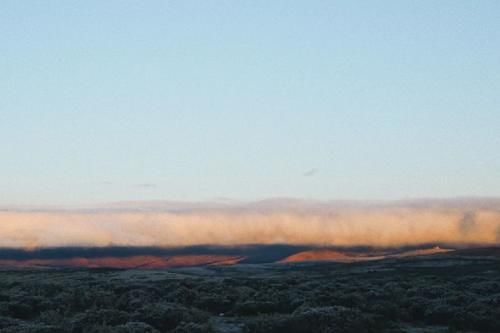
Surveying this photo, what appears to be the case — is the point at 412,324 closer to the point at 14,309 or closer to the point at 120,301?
the point at 120,301

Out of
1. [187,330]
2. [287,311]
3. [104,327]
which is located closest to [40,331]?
[104,327]

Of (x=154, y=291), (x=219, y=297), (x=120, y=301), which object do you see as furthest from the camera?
(x=154, y=291)

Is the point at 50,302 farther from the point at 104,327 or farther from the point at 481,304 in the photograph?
the point at 481,304

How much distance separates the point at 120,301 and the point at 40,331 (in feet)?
33.7

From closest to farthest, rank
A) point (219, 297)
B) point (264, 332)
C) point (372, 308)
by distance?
point (264, 332) → point (372, 308) → point (219, 297)

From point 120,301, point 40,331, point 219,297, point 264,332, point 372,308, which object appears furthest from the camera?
point 219,297

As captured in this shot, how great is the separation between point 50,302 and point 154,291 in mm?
9588

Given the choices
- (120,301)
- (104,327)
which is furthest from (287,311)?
(104,327)

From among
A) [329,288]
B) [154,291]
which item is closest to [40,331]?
[154,291]

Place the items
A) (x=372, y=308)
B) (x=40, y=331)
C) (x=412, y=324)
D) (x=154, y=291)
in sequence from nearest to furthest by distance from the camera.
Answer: (x=40, y=331) < (x=412, y=324) < (x=372, y=308) < (x=154, y=291)

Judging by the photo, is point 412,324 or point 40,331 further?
point 412,324

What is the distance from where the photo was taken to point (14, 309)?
28250 mm

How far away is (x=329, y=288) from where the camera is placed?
41094 mm

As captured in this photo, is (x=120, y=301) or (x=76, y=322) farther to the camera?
(x=120, y=301)
